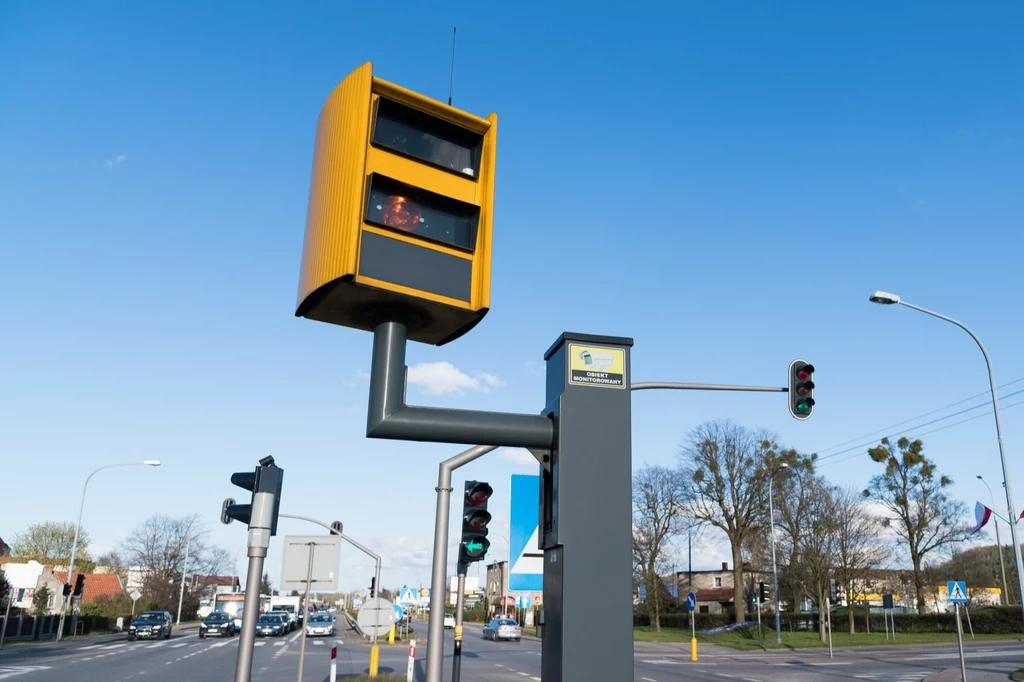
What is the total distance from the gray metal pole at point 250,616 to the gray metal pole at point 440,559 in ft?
12.9

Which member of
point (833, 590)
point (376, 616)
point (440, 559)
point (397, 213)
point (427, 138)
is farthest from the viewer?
point (833, 590)

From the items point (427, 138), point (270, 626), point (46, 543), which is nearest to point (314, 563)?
point (427, 138)

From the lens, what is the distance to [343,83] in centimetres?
596

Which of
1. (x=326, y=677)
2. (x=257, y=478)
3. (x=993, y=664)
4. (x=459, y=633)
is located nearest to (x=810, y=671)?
(x=993, y=664)

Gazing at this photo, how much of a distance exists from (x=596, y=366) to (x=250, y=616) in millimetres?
3716

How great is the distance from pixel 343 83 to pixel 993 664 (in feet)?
109

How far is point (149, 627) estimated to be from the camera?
48.2 meters

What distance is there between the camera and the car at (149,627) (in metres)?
47.8

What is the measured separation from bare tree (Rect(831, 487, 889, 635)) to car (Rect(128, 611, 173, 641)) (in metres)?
41.5

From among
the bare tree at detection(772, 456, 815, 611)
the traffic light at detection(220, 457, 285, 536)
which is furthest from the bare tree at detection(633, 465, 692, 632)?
the traffic light at detection(220, 457, 285, 536)

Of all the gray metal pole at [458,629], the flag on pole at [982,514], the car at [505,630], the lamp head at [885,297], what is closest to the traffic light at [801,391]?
the gray metal pole at [458,629]

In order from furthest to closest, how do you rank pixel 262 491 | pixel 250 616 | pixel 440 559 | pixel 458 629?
pixel 458 629 → pixel 440 559 → pixel 262 491 → pixel 250 616

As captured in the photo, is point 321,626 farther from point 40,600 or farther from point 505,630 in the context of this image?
point 40,600

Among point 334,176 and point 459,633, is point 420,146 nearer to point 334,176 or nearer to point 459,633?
point 334,176
